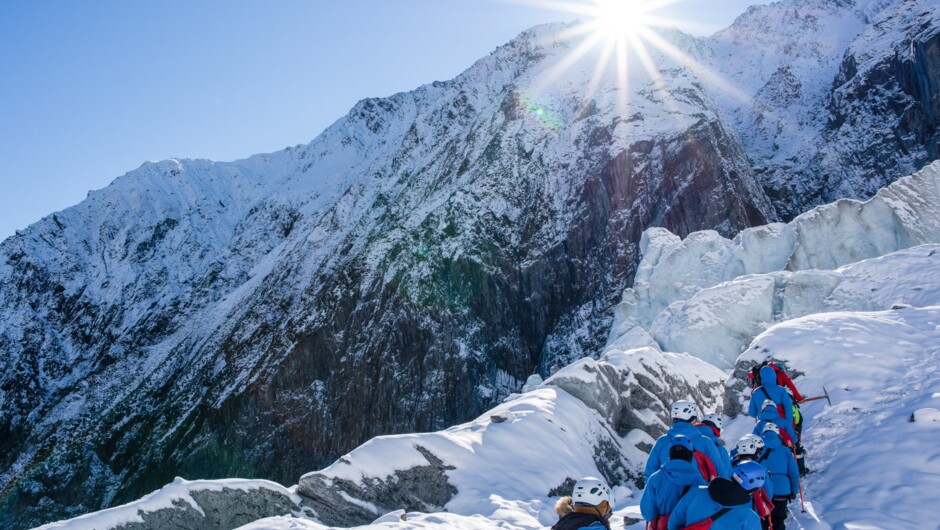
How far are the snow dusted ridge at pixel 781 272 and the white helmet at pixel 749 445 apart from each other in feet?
52.8

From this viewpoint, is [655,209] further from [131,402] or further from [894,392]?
[131,402]

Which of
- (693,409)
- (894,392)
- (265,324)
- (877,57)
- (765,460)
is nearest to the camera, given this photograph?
(693,409)

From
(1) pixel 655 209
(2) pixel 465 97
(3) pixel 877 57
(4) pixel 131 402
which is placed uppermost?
(2) pixel 465 97

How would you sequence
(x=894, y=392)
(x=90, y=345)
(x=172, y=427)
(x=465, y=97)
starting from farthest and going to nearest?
1. (x=90, y=345)
2. (x=465, y=97)
3. (x=172, y=427)
4. (x=894, y=392)

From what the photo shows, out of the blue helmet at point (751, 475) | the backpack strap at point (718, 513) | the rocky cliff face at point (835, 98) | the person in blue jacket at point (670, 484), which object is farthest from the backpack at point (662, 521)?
the rocky cliff face at point (835, 98)

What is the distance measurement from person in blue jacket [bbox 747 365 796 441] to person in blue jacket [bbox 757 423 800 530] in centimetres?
130

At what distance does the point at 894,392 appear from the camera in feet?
44.8

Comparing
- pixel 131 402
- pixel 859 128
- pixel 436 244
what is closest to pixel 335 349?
pixel 436 244

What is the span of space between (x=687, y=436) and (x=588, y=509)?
2.77m

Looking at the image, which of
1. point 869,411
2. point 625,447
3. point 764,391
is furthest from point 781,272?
point 764,391

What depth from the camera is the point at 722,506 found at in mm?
6578

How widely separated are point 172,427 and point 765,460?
11318 centimetres

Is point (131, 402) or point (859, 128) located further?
point (131, 402)

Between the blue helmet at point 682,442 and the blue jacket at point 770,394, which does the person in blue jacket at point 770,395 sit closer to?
the blue jacket at point 770,394
